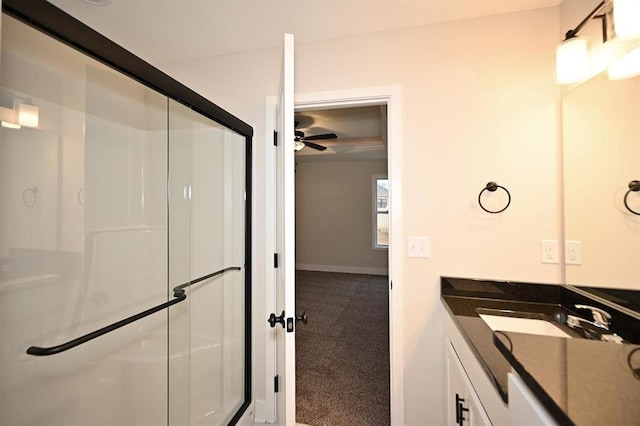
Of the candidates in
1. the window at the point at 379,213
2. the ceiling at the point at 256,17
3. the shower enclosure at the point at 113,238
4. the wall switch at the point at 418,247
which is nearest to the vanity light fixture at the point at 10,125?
the shower enclosure at the point at 113,238

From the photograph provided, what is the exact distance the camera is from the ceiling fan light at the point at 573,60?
1.24 metres

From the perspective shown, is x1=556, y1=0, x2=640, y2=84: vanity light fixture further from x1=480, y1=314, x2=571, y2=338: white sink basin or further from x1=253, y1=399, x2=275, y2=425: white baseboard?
x1=253, y1=399, x2=275, y2=425: white baseboard

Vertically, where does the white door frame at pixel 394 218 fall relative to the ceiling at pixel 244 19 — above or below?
below

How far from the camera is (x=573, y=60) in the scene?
4.13ft

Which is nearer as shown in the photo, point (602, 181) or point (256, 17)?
point (602, 181)

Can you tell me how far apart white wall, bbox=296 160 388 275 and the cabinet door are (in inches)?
172

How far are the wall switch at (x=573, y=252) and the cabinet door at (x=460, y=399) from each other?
0.79m

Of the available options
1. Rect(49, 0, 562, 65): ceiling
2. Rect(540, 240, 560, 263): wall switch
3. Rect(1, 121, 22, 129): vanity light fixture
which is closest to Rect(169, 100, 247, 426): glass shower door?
Rect(49, 0, 562, 65): ceiling

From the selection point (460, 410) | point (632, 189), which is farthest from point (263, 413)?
point (632, 189)

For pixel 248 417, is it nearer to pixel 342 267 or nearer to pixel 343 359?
pixel 343 359

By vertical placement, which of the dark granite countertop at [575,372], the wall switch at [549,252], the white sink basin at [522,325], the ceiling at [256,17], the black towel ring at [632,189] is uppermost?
the ceiling at [256,17]

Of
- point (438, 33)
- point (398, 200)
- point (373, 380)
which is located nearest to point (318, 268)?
point (373, 380)

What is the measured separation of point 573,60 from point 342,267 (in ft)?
17.2

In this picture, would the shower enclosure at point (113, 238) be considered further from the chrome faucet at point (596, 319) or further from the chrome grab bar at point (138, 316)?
the chrome faucet at point (596, 319)
